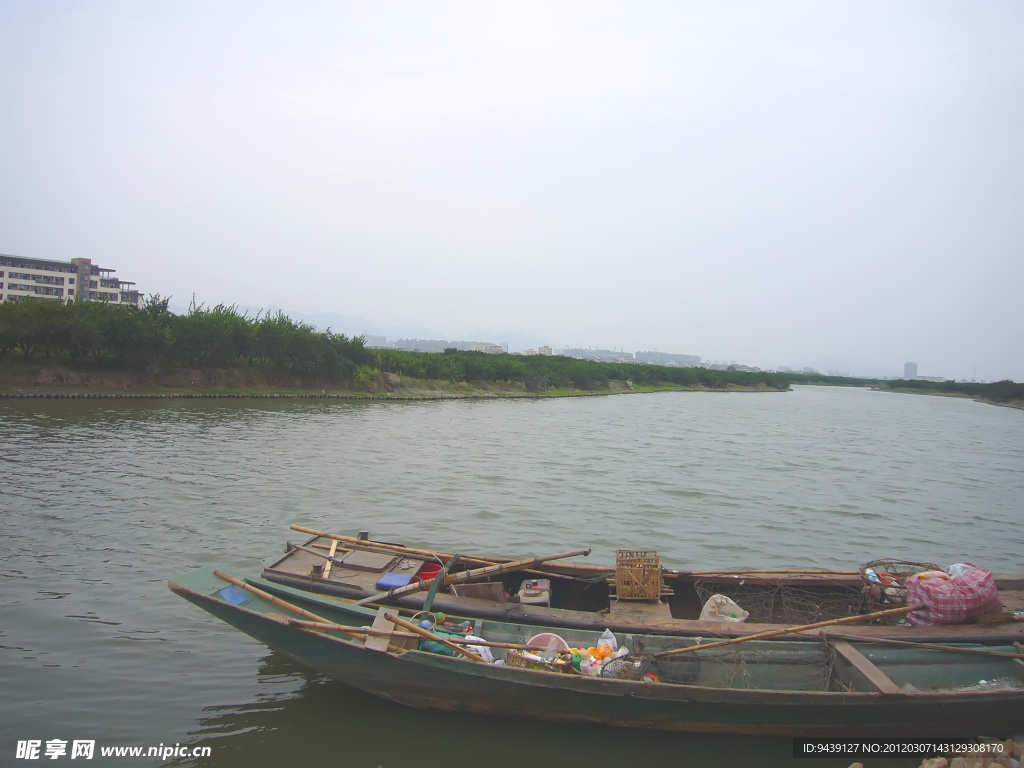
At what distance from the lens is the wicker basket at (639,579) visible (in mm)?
7371

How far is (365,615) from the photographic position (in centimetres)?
646

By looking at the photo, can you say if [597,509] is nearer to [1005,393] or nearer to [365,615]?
[365,615]

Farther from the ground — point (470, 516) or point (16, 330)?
point (16, 330)

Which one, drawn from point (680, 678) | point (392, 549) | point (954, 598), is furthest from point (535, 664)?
point (954, 598)

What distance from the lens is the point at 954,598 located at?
6680 mm

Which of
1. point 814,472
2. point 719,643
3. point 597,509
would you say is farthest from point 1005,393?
point 719,643

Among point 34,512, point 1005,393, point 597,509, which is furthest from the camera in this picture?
point 1005,393

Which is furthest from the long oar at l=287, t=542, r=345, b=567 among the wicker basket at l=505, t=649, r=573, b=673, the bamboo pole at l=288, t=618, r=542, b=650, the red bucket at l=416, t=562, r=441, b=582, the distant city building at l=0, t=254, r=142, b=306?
the distant city building at l=0, t=254, r=142, b=306

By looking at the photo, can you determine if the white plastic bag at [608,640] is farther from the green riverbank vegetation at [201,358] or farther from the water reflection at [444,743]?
the green riverbank vegetation at [201,358]

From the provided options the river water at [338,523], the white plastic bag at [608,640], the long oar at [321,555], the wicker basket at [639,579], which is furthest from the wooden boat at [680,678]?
the long oar at [321,555]

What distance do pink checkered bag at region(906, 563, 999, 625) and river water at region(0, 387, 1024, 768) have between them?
6.41 ft

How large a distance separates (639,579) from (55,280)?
87120 millimetres

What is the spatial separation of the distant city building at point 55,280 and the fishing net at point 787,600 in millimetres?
73833

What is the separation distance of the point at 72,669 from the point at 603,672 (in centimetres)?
572
